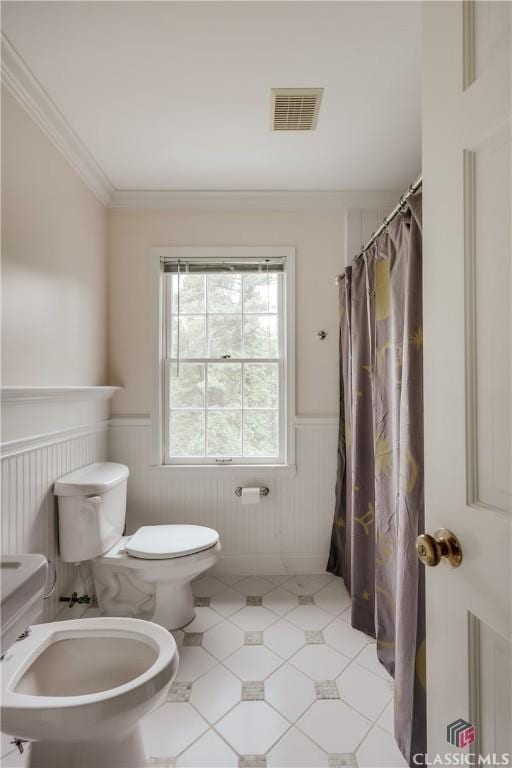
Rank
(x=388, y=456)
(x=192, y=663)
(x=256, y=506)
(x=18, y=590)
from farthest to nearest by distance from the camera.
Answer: (x=256, y=506)
(x=192, y=663)
(x=388, y=456)
(x=18, y=590)

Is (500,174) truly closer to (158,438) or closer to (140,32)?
(140,32)

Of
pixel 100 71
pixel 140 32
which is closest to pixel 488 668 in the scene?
pixel 140 32

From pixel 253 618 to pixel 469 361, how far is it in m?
1.87

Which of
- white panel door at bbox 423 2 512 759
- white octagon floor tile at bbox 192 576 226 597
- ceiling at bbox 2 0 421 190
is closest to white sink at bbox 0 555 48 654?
white panel door at bbox 423 2 512 759

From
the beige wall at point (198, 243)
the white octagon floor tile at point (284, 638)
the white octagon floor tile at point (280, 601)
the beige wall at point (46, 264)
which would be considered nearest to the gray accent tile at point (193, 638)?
the white octagon floor tile at point (284, 638)

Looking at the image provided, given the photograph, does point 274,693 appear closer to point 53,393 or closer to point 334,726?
point 334,726

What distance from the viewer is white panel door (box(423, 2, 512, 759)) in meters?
0.62

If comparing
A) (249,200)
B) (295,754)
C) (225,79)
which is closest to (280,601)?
(295,754)

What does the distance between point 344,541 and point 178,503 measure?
1.04 meters

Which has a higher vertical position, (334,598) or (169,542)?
(169,542)

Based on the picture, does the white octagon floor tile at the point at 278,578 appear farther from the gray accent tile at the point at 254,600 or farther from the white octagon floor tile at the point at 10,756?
the white octagon floor tile at the point at 10,756

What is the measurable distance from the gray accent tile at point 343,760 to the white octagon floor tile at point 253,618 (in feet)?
2.29

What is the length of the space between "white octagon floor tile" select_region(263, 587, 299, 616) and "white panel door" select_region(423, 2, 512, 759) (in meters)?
1.39

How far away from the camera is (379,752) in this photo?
130 cm
